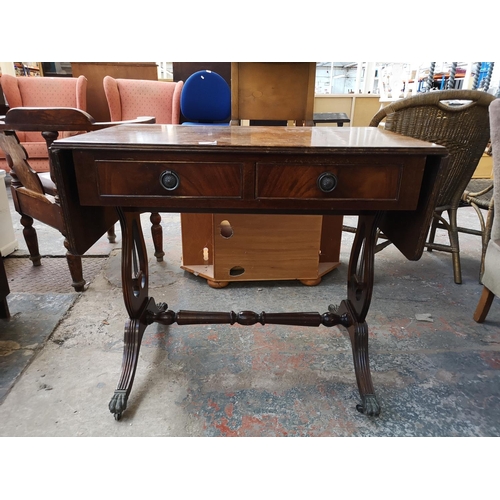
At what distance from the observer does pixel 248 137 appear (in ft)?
3.65

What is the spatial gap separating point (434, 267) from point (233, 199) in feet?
6.02

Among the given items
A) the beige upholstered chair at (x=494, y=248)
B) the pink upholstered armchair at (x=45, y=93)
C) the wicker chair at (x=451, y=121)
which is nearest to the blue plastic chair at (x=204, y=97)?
the pink upholstered armchair at (x=45, y=93)

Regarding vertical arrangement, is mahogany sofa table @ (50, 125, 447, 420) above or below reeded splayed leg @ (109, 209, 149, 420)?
above

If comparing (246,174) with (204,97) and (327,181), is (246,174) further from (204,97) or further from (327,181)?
(204,97)

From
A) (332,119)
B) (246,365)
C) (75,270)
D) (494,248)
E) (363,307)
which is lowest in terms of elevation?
(246,365)

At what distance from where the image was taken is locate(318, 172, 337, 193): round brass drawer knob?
0.98 meters

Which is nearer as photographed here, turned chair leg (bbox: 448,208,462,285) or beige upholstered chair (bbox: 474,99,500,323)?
beige upholstered chair (bbox: 474,99,500,323)

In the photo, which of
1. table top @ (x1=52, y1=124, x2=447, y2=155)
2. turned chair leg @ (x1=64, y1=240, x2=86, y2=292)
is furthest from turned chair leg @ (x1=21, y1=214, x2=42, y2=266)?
table top @ (x1=52, y1=124, x2=447, y2=155)

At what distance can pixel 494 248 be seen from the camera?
1569 millimetres

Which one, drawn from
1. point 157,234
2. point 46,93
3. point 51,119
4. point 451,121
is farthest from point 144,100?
point 451,121

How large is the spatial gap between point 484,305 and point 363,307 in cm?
77

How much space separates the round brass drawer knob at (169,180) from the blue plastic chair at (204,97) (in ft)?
8.62

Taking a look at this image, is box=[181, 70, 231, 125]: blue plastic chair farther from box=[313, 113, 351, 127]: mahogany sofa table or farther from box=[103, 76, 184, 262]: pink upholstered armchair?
box=[313, 113, 351, 127]: mahogany sofa table

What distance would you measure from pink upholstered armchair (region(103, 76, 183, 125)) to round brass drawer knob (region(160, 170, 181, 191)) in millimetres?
3257
